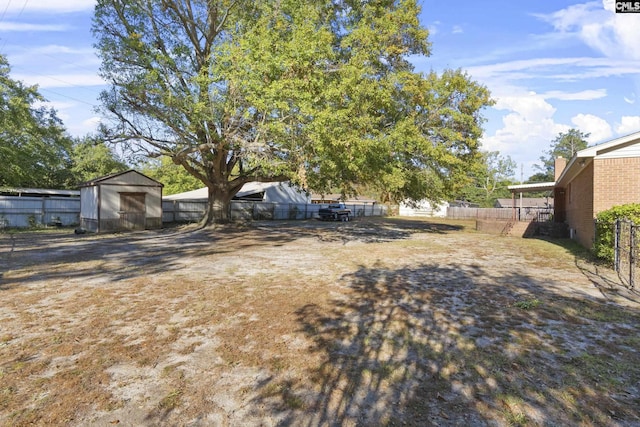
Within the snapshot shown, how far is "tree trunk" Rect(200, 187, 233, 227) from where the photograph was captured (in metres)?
20.7

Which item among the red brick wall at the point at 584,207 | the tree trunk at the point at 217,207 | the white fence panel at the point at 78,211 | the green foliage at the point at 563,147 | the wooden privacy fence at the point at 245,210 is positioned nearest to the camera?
the red brick wall at the point at 584,207

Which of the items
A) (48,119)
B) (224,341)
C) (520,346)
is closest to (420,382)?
(520,346)

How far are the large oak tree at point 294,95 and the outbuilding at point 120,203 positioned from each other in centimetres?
312

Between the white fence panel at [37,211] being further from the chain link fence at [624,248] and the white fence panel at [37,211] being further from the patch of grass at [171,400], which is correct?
the chain link fence at [624,248]

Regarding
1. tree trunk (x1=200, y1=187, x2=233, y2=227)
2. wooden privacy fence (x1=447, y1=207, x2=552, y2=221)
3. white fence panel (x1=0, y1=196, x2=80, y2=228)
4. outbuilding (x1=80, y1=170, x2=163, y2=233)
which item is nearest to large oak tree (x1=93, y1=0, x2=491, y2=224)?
tree trunk (x1=200, y1=187, x2=233, y2=227)

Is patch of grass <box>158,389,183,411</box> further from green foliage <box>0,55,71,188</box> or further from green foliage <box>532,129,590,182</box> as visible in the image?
green foliage <box>532,129,590,182</box>

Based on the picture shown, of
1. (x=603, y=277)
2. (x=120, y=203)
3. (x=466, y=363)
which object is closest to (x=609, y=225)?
(x=603, y=277)

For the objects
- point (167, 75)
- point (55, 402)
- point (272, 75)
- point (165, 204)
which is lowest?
point (55, 402)

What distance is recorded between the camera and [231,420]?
8.92ft

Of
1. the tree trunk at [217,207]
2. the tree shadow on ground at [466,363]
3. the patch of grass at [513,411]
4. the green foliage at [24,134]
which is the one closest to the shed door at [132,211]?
the tree trunk at [217,207]

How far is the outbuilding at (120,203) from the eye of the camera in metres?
18.5

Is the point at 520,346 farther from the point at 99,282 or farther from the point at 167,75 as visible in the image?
the point at 167,75

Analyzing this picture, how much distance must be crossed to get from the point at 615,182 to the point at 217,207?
60.1 feet

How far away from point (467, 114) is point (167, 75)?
575 inches
